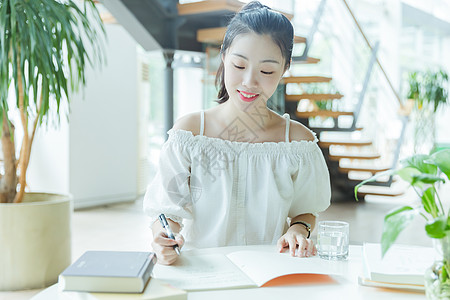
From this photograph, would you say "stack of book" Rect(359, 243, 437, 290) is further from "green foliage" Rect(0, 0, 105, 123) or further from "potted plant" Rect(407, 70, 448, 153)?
"potted plant" Rect(407, 70, 448, 153)

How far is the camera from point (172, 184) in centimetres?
134

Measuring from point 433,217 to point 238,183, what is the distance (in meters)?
0.69

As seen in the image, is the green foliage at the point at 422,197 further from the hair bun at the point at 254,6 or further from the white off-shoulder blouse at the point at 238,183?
the hair bun at the point at 254,6

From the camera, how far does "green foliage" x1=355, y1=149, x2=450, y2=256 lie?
0.67m

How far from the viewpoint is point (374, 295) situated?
2.99ft

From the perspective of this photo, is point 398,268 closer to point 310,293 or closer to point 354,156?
point 310,293

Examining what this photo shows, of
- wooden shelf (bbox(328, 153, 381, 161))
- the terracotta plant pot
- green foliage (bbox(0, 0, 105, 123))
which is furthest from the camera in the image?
wooden shelf (bbox(328, 153, 381, 161))

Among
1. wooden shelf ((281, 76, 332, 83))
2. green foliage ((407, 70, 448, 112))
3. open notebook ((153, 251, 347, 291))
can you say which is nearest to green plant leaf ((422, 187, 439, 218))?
open notebook ((153, 251, 347, 291))

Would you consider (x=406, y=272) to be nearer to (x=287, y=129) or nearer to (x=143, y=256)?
(x=143, y=256)

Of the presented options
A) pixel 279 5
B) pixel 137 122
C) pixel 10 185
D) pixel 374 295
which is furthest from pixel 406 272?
pixel 137 122

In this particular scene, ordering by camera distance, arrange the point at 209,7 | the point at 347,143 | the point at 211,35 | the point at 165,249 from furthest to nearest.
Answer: the point at 347,143, the point at 211,35, the point at 209,7, the point at 165,249

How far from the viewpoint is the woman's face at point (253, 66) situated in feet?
4.11

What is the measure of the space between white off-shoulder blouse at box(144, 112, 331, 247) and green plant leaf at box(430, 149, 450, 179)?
64 centimetres

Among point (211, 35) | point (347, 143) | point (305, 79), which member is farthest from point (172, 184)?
point (347, 143)
